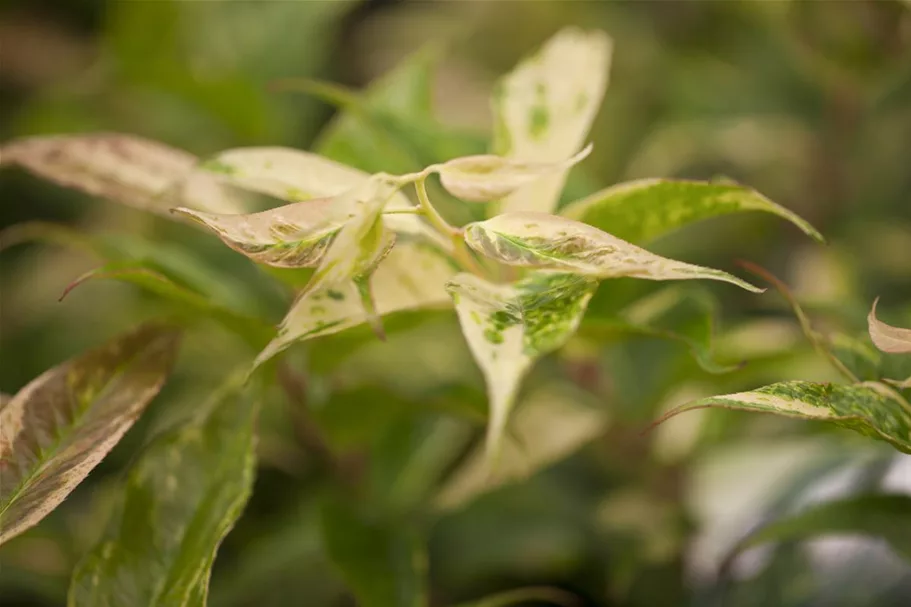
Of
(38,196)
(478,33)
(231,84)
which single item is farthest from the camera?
(478,33)

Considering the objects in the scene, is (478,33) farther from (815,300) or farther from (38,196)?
(815,300)

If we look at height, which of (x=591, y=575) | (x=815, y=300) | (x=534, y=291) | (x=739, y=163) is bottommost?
(x=591, y=575)

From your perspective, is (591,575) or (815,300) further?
(591,575)

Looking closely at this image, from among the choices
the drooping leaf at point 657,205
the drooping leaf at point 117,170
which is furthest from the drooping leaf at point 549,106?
the drooping leaf at point 117,170

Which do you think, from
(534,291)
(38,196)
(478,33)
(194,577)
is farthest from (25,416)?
(478,33)

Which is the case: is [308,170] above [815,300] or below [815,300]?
above
